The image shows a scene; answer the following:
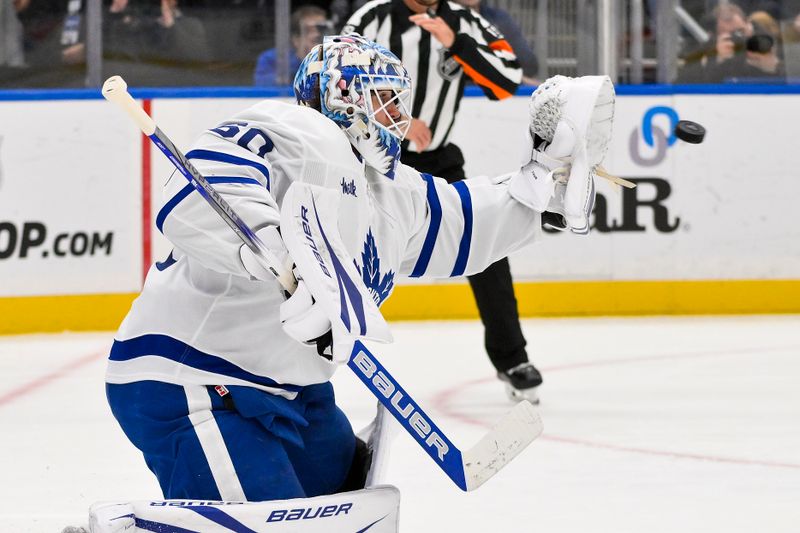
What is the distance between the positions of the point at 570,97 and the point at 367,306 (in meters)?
0.61

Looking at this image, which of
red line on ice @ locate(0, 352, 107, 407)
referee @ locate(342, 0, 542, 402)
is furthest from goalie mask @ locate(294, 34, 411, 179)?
red line on ice @ locate(0, 352, 107, 407)

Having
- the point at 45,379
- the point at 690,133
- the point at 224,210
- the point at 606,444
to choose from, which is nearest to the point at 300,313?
the point at 224,210

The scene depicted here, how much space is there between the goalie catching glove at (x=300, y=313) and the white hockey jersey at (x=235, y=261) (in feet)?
0.08

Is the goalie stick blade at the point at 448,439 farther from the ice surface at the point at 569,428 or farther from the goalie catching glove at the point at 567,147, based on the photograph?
the ice surface at the point at 569,428

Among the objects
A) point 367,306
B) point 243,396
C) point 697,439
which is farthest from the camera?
point 697,439

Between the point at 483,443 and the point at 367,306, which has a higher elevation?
the point at 367,306

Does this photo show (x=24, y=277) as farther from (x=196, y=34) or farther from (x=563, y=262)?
(x=563, y=262)

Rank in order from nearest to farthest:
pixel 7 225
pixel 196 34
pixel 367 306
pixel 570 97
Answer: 1. pixel 367 306
2. pixel 570 97
3. pixel 7 225
4. pixel 196 34

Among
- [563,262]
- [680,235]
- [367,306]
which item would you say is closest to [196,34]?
[563,262]

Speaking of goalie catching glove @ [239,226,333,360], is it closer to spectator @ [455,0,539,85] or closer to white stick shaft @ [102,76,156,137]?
white stick shaft @ [102,76,156,137]

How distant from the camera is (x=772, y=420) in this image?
3537 mm

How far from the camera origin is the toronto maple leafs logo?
197cm

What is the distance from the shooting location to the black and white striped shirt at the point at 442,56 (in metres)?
3.68

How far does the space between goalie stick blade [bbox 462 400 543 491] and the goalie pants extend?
23cm
